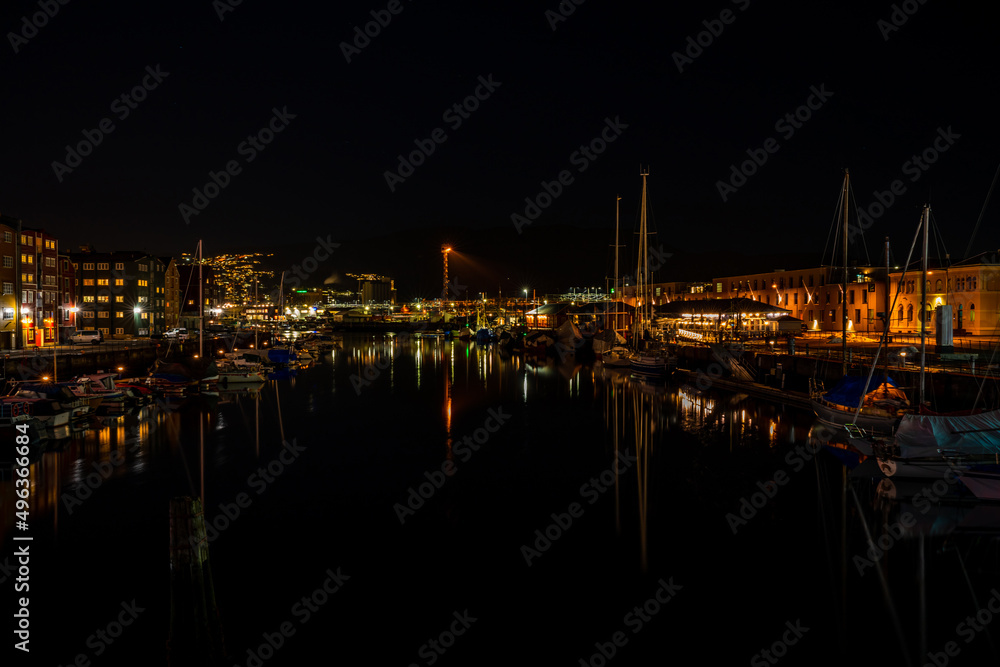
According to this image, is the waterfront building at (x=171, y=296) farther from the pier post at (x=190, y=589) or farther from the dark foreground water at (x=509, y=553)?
the pier post at (x=190, y=589)

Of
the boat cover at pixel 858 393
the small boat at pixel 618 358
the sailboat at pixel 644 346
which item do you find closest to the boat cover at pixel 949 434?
the boat cover at pixel 858 393

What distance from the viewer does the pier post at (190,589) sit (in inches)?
271

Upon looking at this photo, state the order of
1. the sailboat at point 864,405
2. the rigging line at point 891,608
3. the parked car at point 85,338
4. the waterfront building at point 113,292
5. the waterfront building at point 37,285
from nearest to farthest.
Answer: the rigging line at point 891,608
the sailboat at point 864,405
the waterfront building at point 37,285
the parked car at point 85,338
the waterfront building at point 113,292

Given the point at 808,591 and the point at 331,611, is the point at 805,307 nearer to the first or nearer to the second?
the point at 808,591

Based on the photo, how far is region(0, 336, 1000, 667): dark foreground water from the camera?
8953mm

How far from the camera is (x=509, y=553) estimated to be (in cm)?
1200

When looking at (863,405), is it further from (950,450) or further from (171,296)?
(171,296)

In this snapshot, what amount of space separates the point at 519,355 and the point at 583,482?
47143mm

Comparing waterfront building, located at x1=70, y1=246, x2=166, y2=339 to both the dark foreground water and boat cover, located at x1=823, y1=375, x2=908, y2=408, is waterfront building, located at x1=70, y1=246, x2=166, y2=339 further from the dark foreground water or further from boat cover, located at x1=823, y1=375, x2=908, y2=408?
boat cover, located at x1=823, y1=375, x2=908, y2=408

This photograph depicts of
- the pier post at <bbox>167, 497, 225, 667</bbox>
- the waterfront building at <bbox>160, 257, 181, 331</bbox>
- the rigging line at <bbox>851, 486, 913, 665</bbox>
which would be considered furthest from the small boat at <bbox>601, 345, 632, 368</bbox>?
the waterfront building at <bbox>160, 257, 181, 331</bbox>

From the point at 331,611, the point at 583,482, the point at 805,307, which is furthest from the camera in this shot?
the point at 805,307

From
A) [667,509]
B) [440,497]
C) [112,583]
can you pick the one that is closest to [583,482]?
[667,509]

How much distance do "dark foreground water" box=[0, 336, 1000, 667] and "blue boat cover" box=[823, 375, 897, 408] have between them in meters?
1.70

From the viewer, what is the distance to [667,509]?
1460cm
